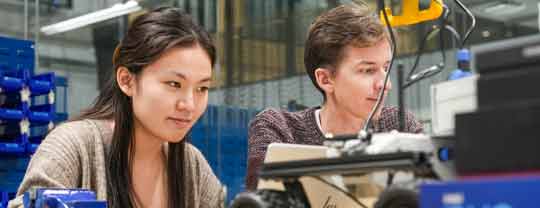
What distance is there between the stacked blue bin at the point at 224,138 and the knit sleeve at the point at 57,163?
4.19 meters

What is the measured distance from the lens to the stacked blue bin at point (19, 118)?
4.87 meters

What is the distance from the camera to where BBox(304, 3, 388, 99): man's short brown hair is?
1740 millimetres

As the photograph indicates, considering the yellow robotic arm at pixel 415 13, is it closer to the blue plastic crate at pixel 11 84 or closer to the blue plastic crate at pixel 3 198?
the blue plastic crate at pixel 3 198

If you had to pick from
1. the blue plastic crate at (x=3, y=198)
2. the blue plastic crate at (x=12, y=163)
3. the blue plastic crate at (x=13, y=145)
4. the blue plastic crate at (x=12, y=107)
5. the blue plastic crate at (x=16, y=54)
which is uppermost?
the blue plastic crate at (x=16, y=54)

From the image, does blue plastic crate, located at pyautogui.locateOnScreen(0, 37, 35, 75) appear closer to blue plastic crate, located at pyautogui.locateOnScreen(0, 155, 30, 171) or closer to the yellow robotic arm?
blue plastic crate, located at pyautogui.locateOnScreen(0, 155, 30, 171)

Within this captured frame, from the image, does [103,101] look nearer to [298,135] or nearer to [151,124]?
[151,124]

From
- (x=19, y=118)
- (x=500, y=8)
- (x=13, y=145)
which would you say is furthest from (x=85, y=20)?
(x=500, y=8)

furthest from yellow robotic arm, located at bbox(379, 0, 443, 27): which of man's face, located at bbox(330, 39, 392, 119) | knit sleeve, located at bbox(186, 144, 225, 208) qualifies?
knit sleeve, located at bbox(186, 144, 225, 208)

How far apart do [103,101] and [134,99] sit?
18cm

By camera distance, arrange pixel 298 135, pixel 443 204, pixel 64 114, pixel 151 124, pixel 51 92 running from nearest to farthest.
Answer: pixel 443 204
pixel 151 124
pixel 298 135
pixel 51 92
pixel 64 114

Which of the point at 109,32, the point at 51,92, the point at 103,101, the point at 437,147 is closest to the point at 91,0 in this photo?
the point at 109,32

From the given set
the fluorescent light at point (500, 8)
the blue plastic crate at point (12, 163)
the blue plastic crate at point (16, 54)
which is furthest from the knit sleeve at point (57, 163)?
the blue plastic crate at point (16, 54)

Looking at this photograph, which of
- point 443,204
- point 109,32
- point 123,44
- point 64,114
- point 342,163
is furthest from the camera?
point 109,32

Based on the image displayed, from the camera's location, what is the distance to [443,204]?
2.15 ft
